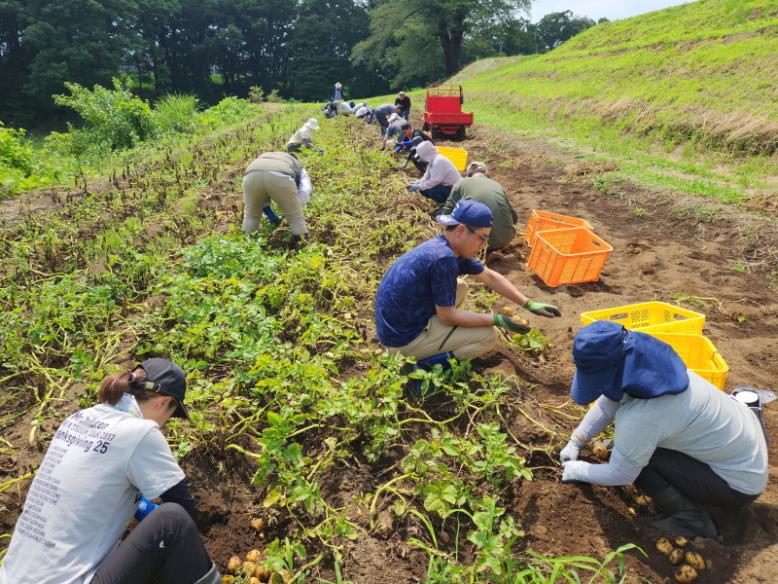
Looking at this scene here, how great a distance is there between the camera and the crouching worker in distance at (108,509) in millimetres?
1675

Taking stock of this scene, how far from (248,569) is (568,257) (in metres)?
3.69

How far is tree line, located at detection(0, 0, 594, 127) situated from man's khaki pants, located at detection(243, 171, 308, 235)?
933 inches

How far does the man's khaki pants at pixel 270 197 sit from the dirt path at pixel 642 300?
2.42m

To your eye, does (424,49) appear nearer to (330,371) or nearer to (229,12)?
(229,12)

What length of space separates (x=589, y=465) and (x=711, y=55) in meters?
13.1

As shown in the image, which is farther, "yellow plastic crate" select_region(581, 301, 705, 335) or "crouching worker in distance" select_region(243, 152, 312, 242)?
"crouching worker in distance" select_region(243, 152, 312, 242)

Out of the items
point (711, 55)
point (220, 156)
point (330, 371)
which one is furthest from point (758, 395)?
point (711, 55)

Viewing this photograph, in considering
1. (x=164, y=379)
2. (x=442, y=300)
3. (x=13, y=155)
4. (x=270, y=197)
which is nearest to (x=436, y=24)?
(x=13, y=155)

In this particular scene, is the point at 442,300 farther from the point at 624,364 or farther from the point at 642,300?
the point at 642,300

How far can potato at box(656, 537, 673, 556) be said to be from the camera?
7.14 ft

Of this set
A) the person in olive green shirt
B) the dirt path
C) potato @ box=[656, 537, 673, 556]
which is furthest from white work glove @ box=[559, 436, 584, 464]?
the person in olive green shirt

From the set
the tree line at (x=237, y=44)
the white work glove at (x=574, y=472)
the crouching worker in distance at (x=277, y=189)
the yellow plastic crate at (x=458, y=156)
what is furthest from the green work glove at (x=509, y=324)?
the tree line at (x=237, y=44)

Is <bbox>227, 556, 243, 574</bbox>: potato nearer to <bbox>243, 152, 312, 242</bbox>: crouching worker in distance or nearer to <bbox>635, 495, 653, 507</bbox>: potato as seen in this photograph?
<bbox>635, 495, 653, 507</bbox>: potato

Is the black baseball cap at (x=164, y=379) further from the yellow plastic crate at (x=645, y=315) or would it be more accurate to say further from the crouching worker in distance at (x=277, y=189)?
the crouching worker in distance at (x=277, y=189)
